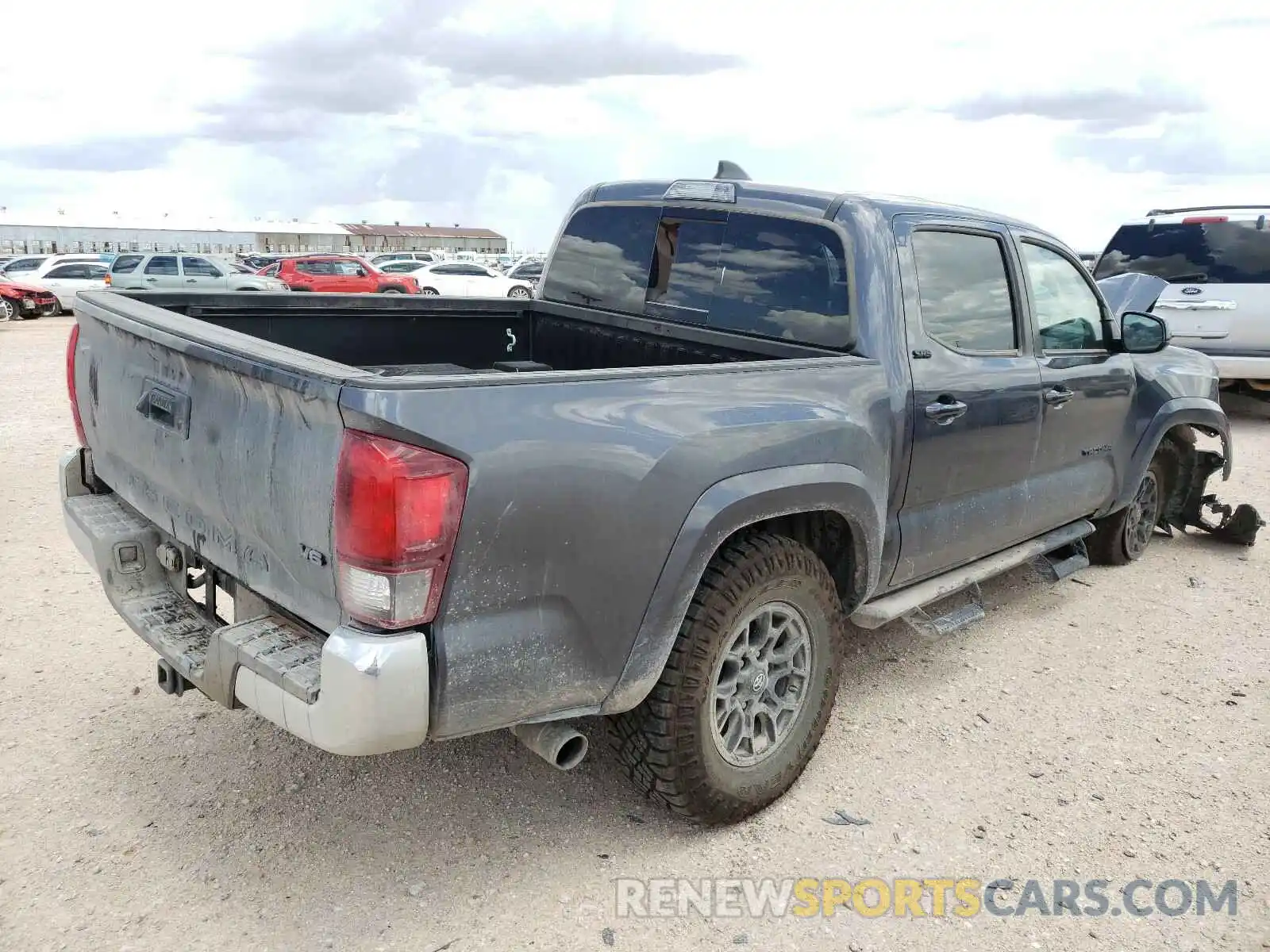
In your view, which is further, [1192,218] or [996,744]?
[1192,218]

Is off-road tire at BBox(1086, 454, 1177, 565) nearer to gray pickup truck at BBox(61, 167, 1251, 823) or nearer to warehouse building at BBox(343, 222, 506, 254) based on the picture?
gray pickup truck at BBox(61, 167, 1251, 823)

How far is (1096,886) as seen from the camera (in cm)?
295

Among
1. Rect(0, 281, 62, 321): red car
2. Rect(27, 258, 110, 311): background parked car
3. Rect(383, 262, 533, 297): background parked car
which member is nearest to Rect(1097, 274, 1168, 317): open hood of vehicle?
Rect(383, 262, 533, 297): background parked car

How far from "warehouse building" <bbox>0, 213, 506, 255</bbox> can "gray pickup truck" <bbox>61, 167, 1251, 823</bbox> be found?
1991 inches

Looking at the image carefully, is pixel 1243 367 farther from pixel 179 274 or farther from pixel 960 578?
pixel 179 274

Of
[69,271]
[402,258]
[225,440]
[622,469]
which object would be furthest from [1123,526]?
[402,258]

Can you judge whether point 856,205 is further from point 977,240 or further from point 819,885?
point 819,885

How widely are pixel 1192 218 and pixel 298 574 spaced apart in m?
10.1

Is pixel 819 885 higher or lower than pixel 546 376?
lower

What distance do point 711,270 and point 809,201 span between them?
1.61 feet

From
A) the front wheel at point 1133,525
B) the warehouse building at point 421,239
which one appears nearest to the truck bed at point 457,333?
the front wheel at point 1133,525

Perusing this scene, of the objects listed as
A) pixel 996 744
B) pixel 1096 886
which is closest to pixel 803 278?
pixel 996 744

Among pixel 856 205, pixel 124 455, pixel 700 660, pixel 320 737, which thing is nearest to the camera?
pixel 320 737

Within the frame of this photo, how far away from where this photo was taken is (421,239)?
88250mm
